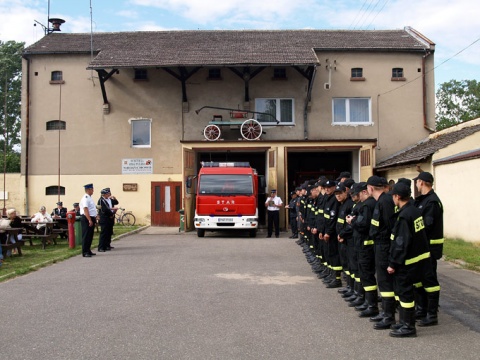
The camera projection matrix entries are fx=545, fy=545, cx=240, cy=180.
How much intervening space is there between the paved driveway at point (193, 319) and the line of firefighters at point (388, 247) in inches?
11.7

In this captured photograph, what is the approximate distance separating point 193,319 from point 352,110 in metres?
21.8

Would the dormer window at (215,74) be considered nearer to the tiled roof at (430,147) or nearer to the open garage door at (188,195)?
the open garage door at (188,195)

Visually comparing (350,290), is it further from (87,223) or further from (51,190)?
(51,190)

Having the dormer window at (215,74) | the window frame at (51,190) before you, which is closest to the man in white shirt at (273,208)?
the dormer window at (215,74)

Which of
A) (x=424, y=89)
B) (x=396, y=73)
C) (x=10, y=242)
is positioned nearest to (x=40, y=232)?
(x=10, y=242)

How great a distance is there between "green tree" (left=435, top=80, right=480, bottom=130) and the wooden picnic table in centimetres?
4921

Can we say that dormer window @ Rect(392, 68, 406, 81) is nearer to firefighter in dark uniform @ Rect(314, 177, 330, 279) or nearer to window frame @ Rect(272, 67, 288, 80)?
window frame @ Rect(272, 67, 288, 80)

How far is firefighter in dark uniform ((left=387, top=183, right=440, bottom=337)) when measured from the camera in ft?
20.4

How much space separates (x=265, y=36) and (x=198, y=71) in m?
5.15

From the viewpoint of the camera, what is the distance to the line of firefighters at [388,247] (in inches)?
247

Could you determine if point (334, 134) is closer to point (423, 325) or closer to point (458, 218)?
point (458, 218)

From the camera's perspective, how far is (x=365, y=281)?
7250 mm

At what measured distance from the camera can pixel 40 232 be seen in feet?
56.1

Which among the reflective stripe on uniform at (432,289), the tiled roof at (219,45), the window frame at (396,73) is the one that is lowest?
the reflective stripe on uniform at (432,289)
